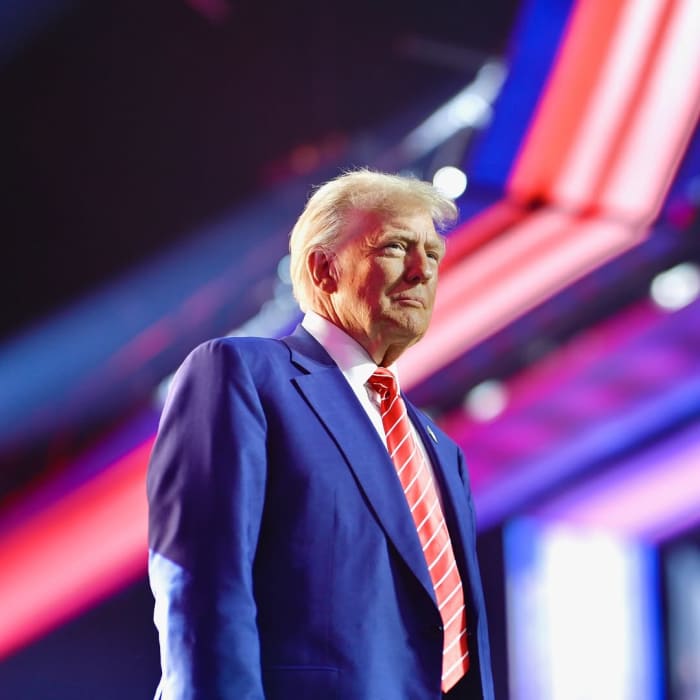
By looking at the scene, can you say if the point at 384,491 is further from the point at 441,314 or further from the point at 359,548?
the point at 441,314

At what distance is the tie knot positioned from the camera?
4.58 ft

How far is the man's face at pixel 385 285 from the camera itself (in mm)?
1386

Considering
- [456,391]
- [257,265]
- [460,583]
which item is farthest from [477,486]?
[460,583]

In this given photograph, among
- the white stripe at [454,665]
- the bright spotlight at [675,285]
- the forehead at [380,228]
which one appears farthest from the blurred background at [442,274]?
the forehead at [380,228]

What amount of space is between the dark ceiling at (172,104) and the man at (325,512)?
138 cm

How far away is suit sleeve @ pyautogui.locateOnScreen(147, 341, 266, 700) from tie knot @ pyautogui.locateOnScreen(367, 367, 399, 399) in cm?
21

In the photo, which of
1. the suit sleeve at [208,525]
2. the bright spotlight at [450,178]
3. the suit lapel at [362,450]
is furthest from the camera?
the bright spotlight at [450,178]

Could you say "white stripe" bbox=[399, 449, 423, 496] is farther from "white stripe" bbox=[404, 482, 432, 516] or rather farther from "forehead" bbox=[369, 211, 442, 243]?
"forehead" bbox=[369, 211, 442, 243]

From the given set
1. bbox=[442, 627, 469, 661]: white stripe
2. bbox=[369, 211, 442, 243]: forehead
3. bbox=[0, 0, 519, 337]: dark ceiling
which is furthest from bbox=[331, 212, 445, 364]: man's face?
bbox=[0, 0, 519, 337]: dark ceiling

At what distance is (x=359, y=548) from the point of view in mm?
1202

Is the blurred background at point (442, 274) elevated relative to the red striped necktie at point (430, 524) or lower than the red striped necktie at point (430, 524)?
elevated

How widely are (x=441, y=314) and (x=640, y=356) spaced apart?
24.9 inches

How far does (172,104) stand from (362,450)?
1.82 m

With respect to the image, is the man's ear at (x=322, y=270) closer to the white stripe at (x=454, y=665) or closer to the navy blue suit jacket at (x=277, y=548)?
the navy blue suit jacket at (x=277, y=548)
